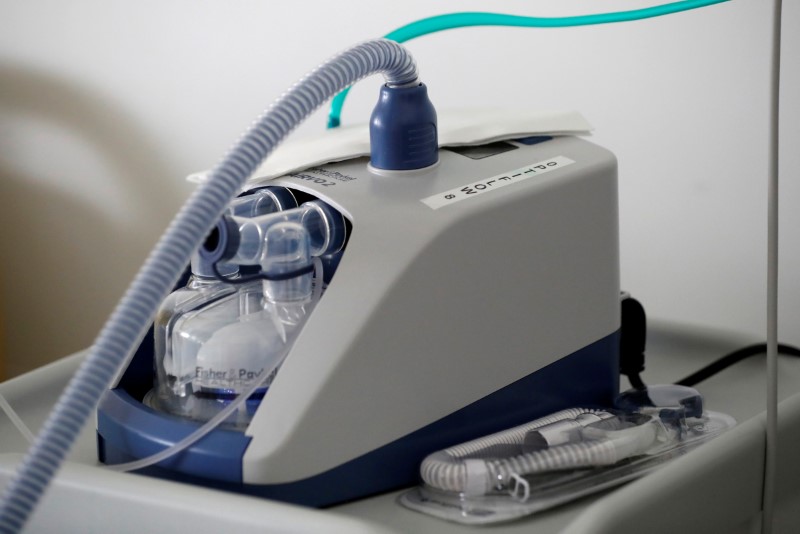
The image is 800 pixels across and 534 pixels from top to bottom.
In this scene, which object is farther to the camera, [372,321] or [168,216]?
[168,216]

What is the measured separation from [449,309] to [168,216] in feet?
3.28

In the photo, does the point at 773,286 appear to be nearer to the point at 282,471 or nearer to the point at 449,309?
the point at 449,309

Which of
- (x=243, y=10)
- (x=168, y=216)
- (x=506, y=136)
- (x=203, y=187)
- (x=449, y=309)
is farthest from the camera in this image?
(x=168, y=216)

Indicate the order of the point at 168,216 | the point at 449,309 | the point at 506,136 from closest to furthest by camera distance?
the point at 449,309, the point at 506,136, the point at 168,216

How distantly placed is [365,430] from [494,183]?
174mm

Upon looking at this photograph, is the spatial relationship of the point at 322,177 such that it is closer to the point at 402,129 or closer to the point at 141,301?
the point at 402,129

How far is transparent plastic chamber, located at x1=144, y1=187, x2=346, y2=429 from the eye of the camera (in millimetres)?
557

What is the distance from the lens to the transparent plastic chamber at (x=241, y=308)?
56cm

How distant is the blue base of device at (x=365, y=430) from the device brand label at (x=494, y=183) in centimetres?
12

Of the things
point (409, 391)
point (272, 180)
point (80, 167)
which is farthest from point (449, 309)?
point (80, 167)

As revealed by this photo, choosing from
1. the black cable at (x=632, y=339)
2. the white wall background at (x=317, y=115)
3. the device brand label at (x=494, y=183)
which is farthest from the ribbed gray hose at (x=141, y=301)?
the white wall background at (x=317, y=115)

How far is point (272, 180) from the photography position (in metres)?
0.65

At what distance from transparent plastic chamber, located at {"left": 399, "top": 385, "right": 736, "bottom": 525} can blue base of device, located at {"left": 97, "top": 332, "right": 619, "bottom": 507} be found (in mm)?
11

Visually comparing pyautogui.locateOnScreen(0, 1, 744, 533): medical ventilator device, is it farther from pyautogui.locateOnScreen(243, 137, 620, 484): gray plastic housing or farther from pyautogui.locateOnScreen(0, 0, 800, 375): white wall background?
pyautogui.locateOnScreen(0, 0, 800, 375): white wall background
